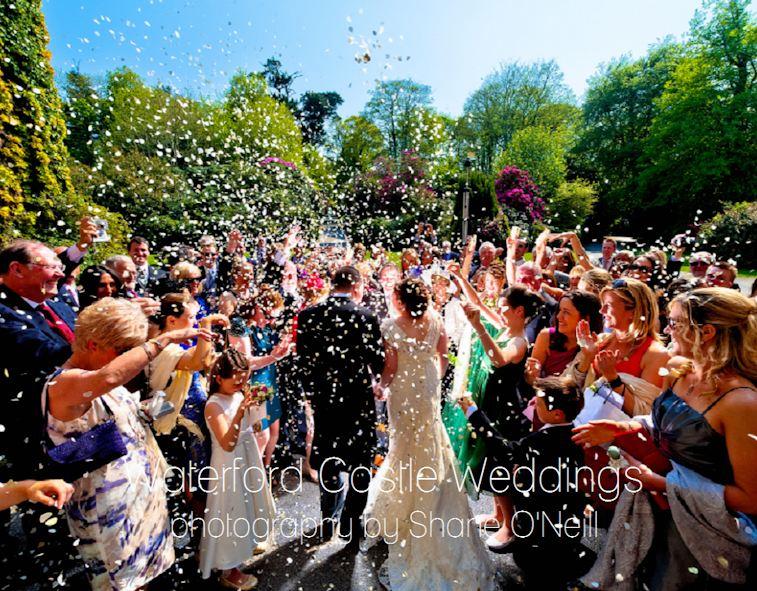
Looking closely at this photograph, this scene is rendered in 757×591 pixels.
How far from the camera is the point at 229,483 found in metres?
2.81

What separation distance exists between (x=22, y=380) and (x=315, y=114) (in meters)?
36.9

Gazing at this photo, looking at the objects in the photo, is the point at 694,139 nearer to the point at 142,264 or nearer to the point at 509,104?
the point at 509,104

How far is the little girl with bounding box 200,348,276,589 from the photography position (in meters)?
2.72

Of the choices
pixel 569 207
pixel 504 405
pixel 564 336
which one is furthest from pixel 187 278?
pixel 569 207

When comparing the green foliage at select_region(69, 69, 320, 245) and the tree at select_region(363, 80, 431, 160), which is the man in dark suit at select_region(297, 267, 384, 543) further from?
the tree at select_region(363, 80, 431, 160)

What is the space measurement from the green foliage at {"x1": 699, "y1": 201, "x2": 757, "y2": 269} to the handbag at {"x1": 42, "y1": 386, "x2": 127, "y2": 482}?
64.1ft

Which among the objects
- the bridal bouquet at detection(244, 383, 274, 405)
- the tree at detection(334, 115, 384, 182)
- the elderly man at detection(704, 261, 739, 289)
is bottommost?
the bridal bouquet at detection(244, 383, 274, 405)

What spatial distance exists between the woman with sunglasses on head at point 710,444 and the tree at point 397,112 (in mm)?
12866

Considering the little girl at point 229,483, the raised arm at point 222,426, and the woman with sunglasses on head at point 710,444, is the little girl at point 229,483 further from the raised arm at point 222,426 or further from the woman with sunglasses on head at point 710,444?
the woman with sunglasses on head at point 710,444

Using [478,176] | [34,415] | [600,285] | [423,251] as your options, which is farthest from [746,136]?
[34,415]

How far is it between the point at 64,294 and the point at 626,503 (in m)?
5.17

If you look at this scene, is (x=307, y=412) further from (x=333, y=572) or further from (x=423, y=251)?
(x=423, y=251)

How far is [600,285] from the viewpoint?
12.7 ft

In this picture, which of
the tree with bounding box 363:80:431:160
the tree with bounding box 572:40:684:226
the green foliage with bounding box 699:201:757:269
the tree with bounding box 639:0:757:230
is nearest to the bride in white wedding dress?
the tree with bounding box 363:80:431:160
